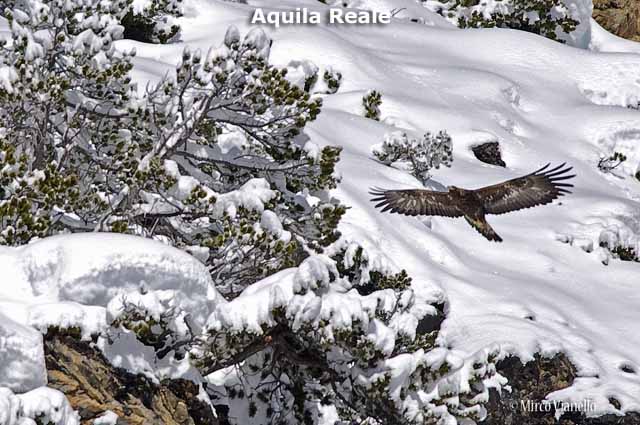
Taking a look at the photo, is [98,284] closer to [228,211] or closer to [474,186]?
[228,211]

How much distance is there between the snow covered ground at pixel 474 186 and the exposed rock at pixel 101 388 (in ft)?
0.53

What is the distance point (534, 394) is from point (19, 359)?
738 centimetres

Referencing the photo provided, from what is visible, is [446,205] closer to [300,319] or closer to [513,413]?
[513,413]

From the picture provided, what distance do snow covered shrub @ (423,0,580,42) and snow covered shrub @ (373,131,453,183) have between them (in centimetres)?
1178

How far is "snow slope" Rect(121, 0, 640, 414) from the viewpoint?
1446cm

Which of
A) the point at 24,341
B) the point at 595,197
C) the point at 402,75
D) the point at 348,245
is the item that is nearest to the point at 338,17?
the point at 402,75

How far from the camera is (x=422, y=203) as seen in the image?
13070 millimetres

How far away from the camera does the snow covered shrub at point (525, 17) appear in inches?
1144

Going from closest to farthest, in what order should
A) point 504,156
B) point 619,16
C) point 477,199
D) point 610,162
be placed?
point 477,199 → point 504,156 → point 610,162 → point 619,16

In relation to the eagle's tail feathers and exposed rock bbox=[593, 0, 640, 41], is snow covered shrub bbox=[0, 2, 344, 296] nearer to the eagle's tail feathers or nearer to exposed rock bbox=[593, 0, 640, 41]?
the eagle's tail feathers

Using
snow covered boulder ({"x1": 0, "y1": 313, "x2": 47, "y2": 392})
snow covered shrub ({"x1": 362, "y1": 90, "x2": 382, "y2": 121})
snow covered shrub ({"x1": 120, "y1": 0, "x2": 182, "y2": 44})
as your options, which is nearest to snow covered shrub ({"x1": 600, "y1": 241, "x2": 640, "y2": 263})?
snow covered shrub ({"x1": 362, "y1": 90, "x2": 382, "y2": 121})

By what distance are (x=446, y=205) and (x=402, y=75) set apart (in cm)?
1000

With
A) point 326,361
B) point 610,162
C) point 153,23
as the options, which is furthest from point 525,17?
point 326,361

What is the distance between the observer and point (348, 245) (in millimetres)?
13805
